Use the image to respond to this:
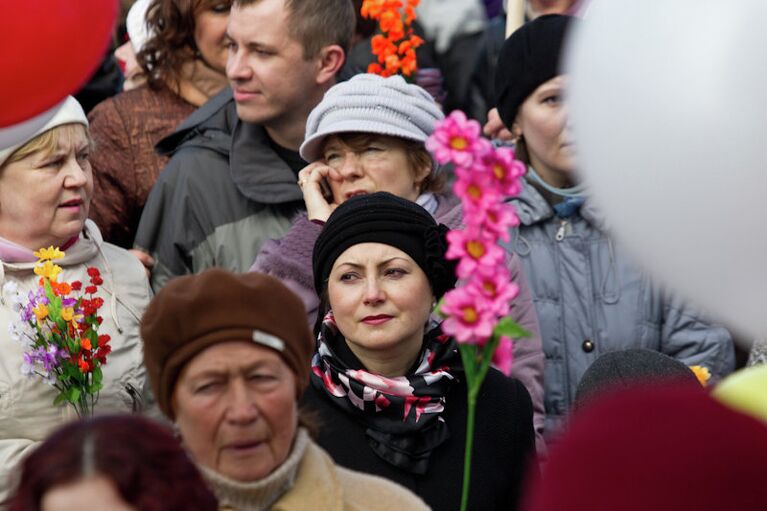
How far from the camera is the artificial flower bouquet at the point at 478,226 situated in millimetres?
A: 2822

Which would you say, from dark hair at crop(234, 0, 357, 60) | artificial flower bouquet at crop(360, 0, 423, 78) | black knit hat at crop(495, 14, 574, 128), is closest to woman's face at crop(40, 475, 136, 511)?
black knit hat at crop(495, 14, 574, 128)

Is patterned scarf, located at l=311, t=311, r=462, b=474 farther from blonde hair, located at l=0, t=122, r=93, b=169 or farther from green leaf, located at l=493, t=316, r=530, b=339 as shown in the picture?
green leaf, located at l=493, t=316, r=530, b=339

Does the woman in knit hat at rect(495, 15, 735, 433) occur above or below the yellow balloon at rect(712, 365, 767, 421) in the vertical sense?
below

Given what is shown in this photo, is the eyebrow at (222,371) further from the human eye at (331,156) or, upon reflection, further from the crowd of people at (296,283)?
the human eye at (331,156)

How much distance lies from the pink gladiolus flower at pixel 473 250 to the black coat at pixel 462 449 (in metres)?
1.30

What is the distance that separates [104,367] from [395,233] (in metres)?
0.93

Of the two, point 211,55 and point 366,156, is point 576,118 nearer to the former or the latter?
point 366,156

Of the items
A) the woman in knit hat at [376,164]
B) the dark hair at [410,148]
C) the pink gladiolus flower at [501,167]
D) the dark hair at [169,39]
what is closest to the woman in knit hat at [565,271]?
the woman in knit hat at [376,164]

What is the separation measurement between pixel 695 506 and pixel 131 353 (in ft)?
9.53

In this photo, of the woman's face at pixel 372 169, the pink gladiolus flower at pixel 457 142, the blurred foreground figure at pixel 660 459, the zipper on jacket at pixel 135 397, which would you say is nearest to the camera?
the blurred foreground figure at pixel 660 459

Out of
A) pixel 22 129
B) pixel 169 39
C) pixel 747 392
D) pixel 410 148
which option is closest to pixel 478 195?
pixel 747 392

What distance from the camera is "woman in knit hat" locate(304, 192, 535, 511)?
13.7 feet

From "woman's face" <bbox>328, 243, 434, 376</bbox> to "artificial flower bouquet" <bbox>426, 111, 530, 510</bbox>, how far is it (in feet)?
4.53

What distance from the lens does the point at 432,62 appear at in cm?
663
